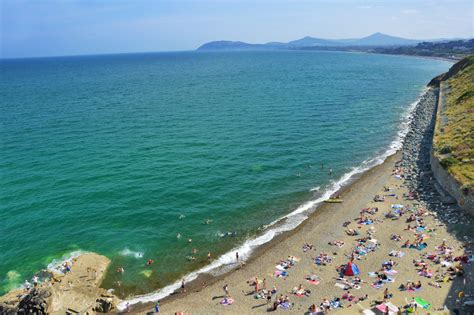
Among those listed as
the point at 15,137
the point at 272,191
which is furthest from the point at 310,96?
the point at 15,137

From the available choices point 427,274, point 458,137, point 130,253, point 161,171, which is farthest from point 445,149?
point 130,253

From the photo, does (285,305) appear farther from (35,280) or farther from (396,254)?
(35,280)

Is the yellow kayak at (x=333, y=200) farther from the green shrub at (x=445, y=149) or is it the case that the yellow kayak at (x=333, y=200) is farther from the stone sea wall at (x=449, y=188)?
the green shrub at (x=445, y=149)

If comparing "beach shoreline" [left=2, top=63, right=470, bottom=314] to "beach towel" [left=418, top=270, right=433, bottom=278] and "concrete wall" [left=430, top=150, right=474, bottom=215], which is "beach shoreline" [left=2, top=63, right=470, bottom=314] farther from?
"beach towel" [left=418, top=270, right=433, bottom=278]

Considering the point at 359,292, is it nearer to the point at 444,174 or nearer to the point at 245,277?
the point at 245,277

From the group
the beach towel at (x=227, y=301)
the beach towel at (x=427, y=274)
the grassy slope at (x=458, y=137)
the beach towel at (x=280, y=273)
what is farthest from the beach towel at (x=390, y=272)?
the grassy slope at (x=458, y=137)

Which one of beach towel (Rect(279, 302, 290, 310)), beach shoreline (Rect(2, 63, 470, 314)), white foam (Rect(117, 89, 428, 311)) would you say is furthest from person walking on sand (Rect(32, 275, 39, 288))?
beach towel (Rect(279, 302, 290, 310))

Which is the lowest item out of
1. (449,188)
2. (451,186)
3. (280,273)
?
(280,273)
